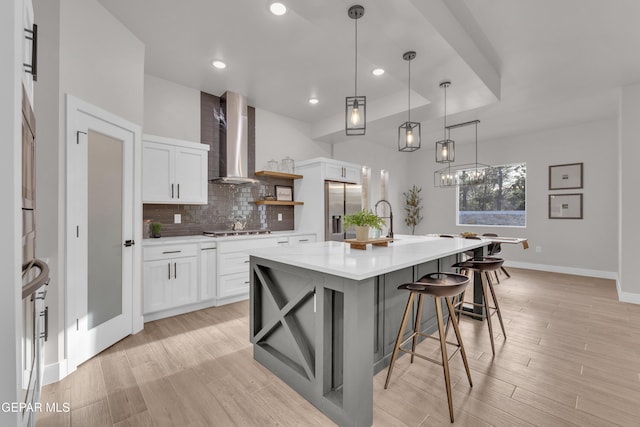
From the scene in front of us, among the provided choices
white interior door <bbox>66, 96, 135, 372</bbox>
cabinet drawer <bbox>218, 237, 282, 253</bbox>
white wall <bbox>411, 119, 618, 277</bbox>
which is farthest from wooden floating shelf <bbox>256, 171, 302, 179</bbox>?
white wall <bbox>411, 119, 618, 277</bbox>

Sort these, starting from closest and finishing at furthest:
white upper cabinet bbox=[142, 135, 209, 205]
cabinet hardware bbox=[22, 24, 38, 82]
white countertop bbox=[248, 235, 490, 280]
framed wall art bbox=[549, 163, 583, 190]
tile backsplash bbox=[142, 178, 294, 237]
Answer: cabinet hardware bbox=[22, 24, 38, 82] < white countertop bbox=[248, 235, 490, 280] < white upper cabinet bbox=[142, 135, 209, 205] < tile backsplash bbox=[142, 178, 294, 237] < framed wall art bbox=[549, 163, 583, 190]

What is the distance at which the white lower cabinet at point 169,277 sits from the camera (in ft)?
10.4

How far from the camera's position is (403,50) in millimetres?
2701

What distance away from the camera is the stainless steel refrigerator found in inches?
193

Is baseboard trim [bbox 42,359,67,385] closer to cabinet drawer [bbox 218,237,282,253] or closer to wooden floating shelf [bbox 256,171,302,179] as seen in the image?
cabinet drawer [bbox 218,237,282,253]

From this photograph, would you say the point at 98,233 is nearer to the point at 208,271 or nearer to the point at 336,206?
the point at 208,271

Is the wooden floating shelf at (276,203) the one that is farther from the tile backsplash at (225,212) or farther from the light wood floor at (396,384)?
the light wood floor at (396,384)

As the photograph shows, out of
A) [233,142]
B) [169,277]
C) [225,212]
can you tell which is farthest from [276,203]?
[169,277]

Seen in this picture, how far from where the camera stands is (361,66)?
354 cm

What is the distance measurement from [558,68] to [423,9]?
7.71 ft

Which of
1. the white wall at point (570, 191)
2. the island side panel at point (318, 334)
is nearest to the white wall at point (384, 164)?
the white wall at point (570, 191)

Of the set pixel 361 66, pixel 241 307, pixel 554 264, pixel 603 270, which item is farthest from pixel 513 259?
pixel 241 307

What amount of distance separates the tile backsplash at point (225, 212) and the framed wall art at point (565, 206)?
17.3 ft

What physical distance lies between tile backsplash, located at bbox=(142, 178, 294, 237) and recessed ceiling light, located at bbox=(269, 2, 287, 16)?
8.27 ft
